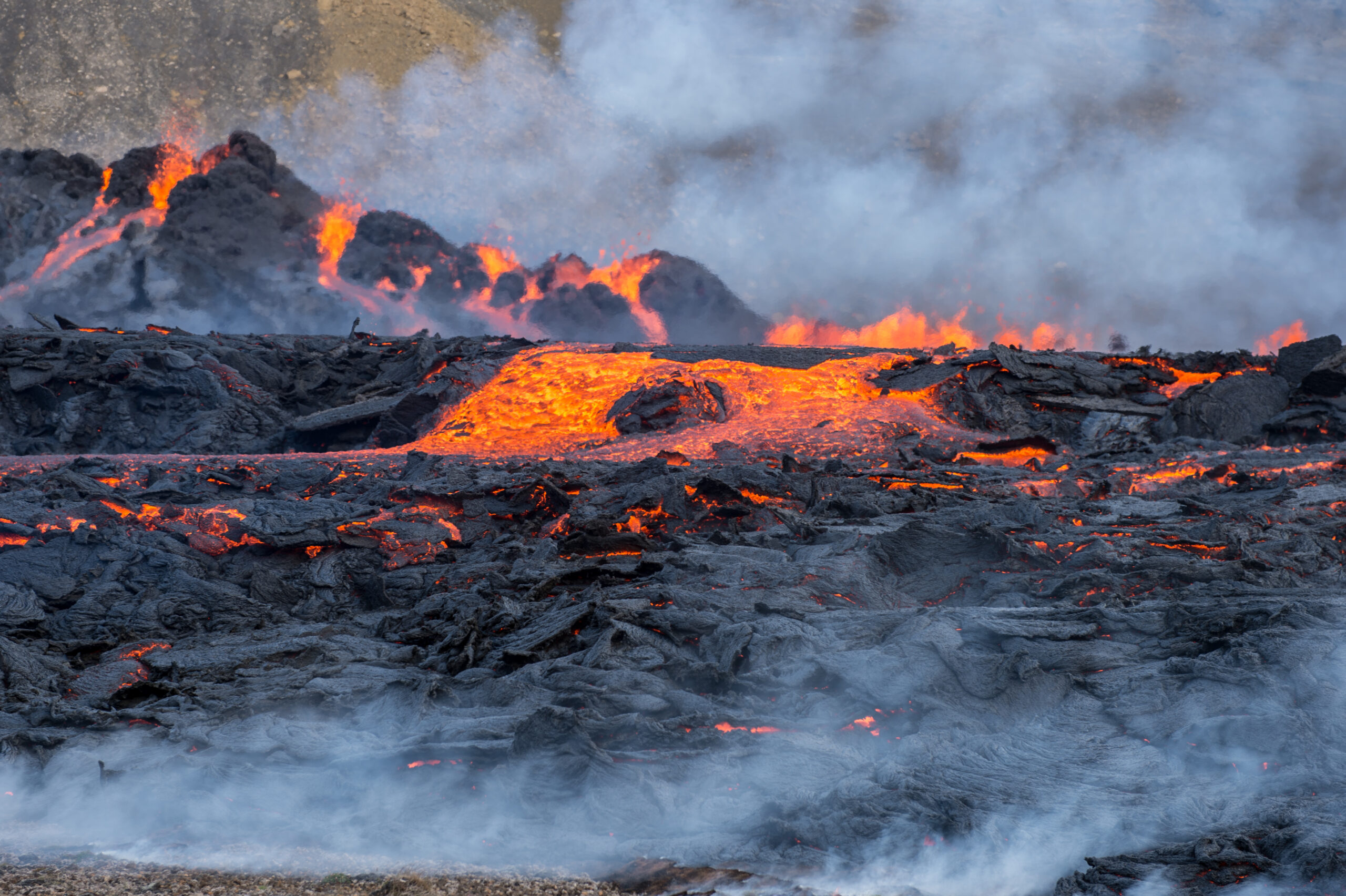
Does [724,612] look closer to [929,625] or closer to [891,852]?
[929,625]

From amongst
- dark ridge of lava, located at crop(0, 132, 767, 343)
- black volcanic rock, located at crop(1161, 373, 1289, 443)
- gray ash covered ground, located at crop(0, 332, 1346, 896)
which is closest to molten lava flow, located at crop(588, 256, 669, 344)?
dark ridge of lava, located at crop(0, 132, 767, 343)

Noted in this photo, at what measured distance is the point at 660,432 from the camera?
14648 millimetres

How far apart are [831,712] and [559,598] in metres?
2.46

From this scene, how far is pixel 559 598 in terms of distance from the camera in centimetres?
644

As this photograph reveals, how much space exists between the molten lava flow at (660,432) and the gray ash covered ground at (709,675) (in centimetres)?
355

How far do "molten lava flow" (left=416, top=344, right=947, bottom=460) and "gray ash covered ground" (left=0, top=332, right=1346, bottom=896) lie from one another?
3549 millimetres

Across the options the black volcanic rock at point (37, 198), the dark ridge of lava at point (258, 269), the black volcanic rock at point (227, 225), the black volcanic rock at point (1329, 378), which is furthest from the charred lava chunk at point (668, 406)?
the black volcanic rock at point (37, 198)

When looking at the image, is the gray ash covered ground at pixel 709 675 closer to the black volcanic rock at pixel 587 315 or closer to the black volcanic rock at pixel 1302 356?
the black volcanic rock at pixel 1302 356

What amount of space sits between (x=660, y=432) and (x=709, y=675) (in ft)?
32.4

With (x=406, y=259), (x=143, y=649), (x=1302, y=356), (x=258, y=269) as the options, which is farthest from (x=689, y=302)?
(x=143, y=649)

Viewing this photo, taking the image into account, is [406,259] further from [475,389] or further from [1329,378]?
[1329,378]

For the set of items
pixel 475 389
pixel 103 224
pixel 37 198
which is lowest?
pixel 475 389

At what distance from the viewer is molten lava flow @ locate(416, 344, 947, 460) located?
13.6 metres

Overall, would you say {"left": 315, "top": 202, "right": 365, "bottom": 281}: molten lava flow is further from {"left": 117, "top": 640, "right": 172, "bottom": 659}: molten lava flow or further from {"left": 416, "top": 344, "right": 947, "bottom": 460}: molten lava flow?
{"left": 117, "top": 640, "right": 172, "bottom": 659}: molten lava flow
